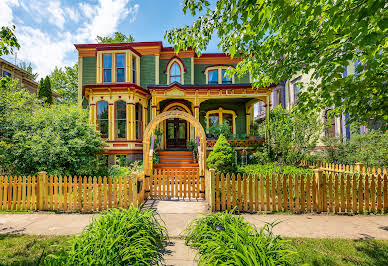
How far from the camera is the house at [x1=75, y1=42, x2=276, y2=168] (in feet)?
43.5

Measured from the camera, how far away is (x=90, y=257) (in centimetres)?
242

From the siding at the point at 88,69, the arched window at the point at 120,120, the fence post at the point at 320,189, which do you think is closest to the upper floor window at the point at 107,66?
the siding at the point at 88,69

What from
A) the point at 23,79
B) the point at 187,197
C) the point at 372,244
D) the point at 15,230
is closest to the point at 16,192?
the point at 15,230

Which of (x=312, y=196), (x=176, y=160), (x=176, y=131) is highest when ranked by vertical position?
(x=176, y=131)

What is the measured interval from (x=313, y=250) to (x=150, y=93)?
13.2m

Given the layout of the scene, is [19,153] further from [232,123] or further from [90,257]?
[232,123]

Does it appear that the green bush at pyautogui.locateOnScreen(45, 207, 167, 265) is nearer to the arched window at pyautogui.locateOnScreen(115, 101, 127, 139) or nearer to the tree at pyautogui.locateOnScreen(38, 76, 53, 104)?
the arched window at pyautogui.locateOnScreen(115, 101, 127, 139)

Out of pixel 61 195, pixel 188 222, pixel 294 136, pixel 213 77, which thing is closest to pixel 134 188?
pixel 188 222

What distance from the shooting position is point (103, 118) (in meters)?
13.7

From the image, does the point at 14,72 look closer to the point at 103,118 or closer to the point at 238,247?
the point at 103,118

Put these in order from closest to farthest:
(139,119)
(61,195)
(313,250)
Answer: (313,250), (61,195), (139,119)

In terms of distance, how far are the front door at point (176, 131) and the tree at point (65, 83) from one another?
2046 centimetres

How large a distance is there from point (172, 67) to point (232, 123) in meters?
7.27

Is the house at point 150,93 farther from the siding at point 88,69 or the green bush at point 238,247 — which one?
the green bush at point 238,247
